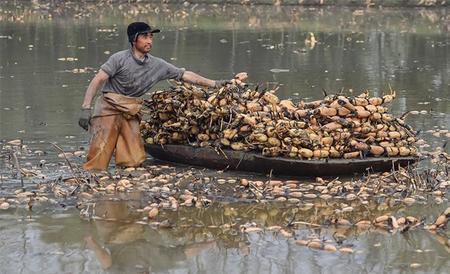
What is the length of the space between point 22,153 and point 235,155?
8.63ft

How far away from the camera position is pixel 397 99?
15250mm

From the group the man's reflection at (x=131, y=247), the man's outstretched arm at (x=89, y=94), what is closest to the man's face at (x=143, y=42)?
the man's outstretched arm at (x=89, y=94)

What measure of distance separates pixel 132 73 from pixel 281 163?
6.51 feet

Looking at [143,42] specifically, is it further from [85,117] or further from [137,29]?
[85,117]

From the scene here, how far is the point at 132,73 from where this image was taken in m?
9.87

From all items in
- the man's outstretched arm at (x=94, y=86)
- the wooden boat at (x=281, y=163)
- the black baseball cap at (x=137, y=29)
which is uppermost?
the black baseball cap at (x=137, y=29)

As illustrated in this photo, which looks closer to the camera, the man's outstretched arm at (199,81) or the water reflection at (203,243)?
the water reflection at (203,243)

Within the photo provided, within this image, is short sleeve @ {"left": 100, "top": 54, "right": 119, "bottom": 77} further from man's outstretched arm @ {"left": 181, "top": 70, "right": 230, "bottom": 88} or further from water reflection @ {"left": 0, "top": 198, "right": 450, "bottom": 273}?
water reflection @ {"left": 0, "top": 198, "right": 450, "bottom": 273}

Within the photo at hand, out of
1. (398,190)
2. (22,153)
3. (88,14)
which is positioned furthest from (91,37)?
(398,190)

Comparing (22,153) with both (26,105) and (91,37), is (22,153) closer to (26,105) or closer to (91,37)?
(26,105)

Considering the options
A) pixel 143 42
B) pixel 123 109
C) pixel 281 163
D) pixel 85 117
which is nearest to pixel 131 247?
pixel 281 163

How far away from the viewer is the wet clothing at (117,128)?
9852 mm

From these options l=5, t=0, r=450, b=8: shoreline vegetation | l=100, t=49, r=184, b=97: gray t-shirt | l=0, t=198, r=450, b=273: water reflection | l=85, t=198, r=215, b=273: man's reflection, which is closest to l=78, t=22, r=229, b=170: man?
l=100, t=49, r=184, b=97: gray t-shirt

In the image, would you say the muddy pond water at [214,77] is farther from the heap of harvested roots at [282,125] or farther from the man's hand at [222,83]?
the man's hand at [222,83]
